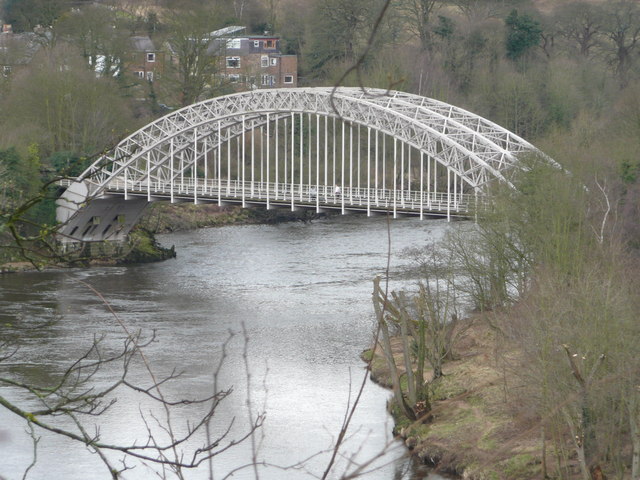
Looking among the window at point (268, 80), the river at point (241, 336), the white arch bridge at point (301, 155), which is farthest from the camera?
the window at point (268, 80)

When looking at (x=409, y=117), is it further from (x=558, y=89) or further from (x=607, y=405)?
(x=607, y=405)

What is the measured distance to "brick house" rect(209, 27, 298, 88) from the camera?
69938 millimetres

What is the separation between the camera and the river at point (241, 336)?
859 inches

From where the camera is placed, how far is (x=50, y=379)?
85.3 feet

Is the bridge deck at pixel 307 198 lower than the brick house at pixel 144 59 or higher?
lower

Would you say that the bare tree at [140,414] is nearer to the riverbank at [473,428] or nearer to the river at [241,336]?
the river at [241,336]

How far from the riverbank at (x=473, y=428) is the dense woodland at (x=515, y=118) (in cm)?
54

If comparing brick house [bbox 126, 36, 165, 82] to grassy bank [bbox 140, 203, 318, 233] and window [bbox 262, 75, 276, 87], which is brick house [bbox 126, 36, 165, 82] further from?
grassy bank [bbox 140, 203, 318, 233]

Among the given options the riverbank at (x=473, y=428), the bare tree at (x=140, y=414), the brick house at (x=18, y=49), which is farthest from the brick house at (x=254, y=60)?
the riverbank at (x=473, y=428)

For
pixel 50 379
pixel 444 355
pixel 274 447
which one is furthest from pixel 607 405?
pixel 50 379

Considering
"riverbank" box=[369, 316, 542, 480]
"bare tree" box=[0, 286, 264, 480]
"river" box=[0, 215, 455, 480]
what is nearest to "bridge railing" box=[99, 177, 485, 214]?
"river" box=[0, 215, 455, 480]

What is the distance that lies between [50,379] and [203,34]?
41275 mm

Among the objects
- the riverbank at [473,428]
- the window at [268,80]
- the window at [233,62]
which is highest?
the window at [233,62]

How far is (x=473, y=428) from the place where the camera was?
22.9m
